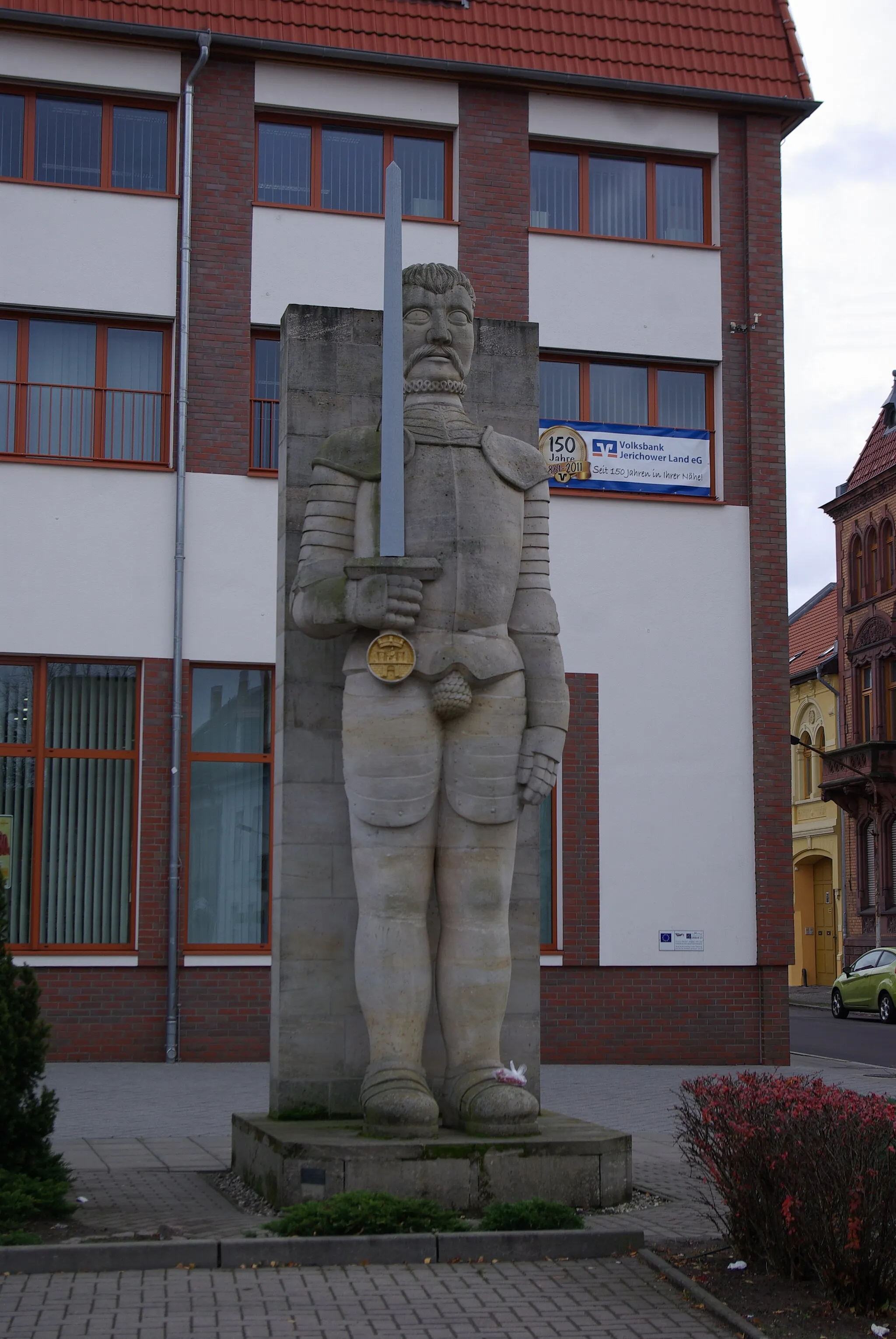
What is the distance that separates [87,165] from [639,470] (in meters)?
7.19

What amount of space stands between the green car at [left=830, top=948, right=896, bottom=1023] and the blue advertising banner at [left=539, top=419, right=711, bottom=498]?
49.4 ft

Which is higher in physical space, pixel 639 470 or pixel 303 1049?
pixel 639 470

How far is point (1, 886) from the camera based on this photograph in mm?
8141

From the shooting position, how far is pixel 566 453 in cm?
1986

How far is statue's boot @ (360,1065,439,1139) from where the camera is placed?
7926mm

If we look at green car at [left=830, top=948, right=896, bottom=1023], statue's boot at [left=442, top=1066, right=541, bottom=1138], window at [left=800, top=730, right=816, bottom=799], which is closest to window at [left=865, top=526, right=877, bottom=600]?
window at [left=800, top=730, right=816, bottom=799]

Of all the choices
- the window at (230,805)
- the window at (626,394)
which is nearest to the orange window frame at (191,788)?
the window at (230,805)

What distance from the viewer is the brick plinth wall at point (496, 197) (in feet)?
64.5

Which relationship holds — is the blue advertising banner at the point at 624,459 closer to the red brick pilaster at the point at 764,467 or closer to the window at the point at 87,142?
the red brick pilaster at the point at 764,467

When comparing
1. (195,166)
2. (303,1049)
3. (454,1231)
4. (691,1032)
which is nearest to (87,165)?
(195,166)

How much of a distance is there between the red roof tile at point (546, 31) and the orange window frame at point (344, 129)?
87cm

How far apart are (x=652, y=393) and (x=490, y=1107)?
44.4 feet

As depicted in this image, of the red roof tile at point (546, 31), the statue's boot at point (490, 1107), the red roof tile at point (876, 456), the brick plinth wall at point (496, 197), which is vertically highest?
the red roof tile at point (876, 456)

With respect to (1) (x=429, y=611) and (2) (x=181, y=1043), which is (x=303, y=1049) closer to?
(1) (x=429, y=611)
